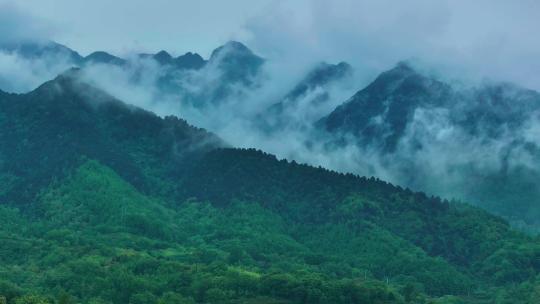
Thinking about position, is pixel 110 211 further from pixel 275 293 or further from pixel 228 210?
pixel 275 293

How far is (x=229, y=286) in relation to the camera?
111062 mm

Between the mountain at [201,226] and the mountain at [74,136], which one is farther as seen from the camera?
the mountain at [74,136]

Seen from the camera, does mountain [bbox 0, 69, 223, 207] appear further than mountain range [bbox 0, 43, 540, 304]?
Yes

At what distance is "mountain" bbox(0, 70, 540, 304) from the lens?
112 m

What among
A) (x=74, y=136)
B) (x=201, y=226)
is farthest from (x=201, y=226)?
(x=74, y=136)

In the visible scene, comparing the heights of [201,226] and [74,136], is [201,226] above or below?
below

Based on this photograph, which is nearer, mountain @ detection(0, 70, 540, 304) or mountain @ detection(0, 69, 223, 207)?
mountain @ detection(0, 70, 540, 304)

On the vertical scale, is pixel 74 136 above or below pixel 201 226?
above

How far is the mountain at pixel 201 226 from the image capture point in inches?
4395

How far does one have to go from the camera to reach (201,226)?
155 meters

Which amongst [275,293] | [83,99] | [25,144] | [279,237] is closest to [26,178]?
[25,144]

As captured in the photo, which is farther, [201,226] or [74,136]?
[74,136]

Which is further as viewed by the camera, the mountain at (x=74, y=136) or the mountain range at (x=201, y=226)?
the mountain at (x=74, y=136)

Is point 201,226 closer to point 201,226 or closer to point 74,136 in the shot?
point 201,226
